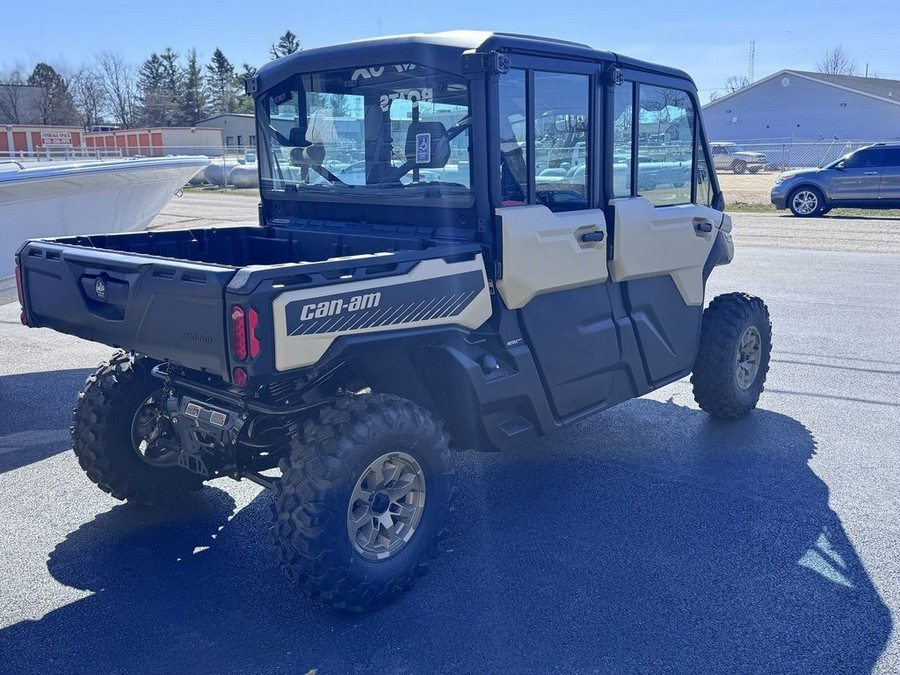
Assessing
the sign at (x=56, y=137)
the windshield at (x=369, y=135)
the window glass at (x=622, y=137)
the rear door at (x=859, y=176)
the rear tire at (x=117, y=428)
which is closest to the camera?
the windshield at (x=369, y=135)

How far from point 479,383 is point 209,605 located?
1.47m

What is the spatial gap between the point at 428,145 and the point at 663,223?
5.10 ft

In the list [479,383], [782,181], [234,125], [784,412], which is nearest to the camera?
[479,383]

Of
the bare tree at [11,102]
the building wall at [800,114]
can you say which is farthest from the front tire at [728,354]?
the bare tree at [11,102]

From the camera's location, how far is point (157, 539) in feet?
13.7

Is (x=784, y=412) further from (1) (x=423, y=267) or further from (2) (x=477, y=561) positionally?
(1) (x=423, y=267)

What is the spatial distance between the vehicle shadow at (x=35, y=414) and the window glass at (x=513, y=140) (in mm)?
3261

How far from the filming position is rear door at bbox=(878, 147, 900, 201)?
1908 cm

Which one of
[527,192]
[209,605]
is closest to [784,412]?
Answer: [527,192]

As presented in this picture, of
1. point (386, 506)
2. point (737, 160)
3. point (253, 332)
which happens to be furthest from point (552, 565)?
point (737, 160)

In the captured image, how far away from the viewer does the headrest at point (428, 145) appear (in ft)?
13.6

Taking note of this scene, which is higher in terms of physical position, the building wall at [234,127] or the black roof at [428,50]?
the building wall at [234,127]

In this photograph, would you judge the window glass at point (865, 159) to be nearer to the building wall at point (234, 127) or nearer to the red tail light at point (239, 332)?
the red tail light at point (239, 332)

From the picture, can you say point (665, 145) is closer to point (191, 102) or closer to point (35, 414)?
point (35, 414)
